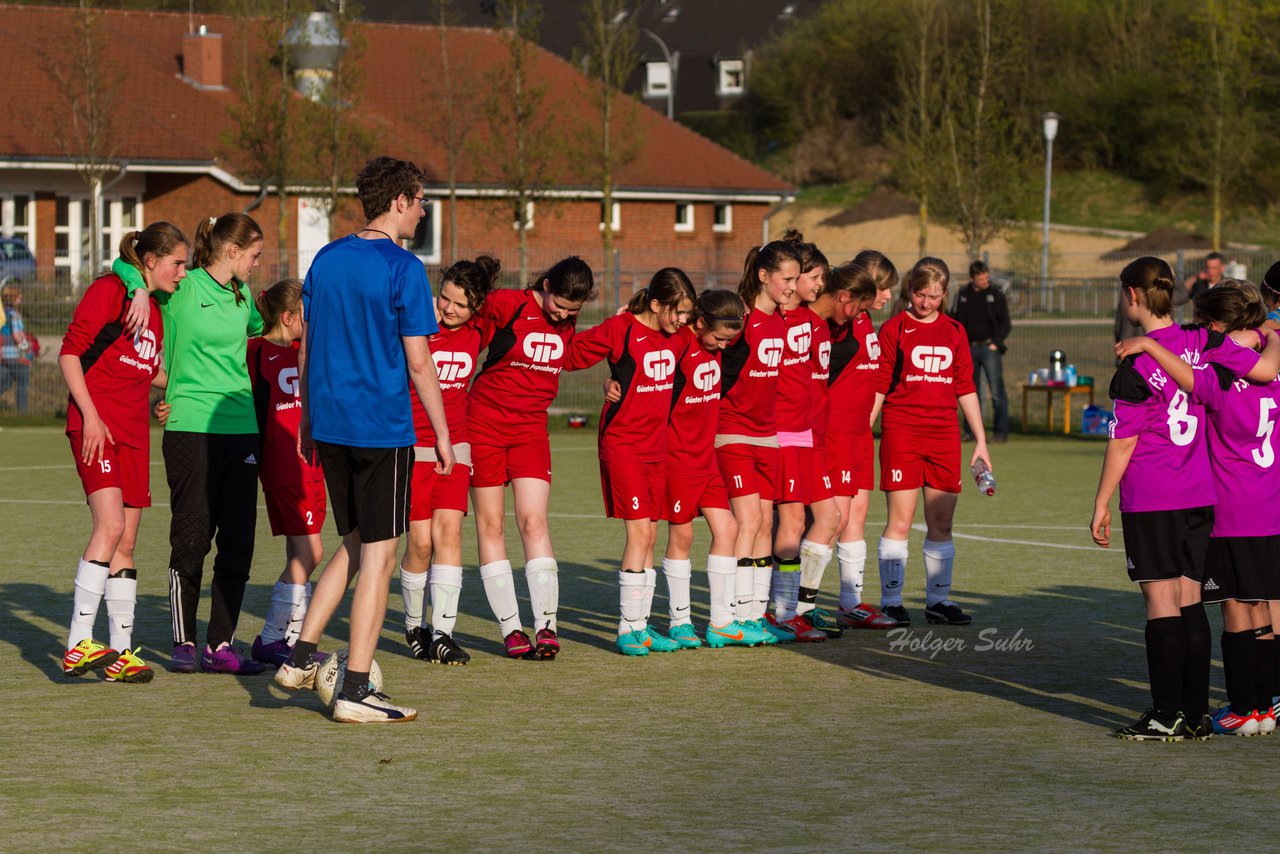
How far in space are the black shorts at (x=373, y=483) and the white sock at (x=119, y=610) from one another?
146 cm

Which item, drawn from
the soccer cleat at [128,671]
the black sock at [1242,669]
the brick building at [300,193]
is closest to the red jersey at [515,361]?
the soccer cleat at [128,671]

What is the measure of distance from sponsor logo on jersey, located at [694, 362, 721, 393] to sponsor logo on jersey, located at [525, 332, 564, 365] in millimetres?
736

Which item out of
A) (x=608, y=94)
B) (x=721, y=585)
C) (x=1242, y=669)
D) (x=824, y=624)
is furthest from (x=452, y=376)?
(x=608, y=94)

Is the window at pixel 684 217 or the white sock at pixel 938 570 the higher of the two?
the window at pixel 684 217

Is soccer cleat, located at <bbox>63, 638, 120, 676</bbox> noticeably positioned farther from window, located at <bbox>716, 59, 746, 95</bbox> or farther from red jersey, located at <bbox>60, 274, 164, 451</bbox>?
window, located at <bbox>716, 59, 746, 95</bbox>

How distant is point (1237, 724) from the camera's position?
23.1 feet

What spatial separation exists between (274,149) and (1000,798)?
112 feet

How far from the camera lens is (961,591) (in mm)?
10859

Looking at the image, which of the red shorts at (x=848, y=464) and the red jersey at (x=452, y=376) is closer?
the red jersey at (x=452, y=376)

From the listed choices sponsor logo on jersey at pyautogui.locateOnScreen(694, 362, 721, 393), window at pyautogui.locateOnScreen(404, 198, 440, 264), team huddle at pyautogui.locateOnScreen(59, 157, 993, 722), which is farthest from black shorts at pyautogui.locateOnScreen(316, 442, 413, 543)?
window at pyautogui.locateOnScreen(404, 198, 440, 264)

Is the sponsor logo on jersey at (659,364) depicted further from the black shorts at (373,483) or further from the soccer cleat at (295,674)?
the soccer cleat at (295,674)

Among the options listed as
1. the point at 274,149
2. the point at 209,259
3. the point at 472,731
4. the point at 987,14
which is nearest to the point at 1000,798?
the point at 472,731

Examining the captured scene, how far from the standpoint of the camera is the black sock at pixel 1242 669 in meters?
7.01

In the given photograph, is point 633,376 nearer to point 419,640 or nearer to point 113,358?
point 419,640
